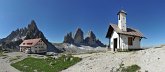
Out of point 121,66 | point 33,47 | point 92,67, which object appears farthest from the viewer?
point 33,47

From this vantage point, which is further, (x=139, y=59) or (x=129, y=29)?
(x=129, y=29)

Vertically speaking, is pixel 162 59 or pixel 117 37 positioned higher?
pixel 117 37

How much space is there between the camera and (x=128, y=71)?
22.7 metres

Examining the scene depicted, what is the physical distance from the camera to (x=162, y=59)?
79.2 feet

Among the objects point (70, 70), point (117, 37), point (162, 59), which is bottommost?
point (70, 70)

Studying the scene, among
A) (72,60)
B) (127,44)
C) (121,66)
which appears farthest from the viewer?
(127,44)

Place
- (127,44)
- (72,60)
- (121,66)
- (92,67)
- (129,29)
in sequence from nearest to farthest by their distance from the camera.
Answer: (121,66) → (92,67) → (72,60) → (127,44) → (129,29)

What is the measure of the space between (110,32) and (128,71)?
85.2 ft

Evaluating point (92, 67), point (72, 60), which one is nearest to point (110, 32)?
point (72, 60)

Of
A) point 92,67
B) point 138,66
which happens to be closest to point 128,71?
point 138,66

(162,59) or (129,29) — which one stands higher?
(129,29)

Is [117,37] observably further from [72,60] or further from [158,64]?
[158,64]

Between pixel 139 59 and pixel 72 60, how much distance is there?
1237 cm

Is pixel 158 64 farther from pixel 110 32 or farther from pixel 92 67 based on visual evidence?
pixel 110 32
